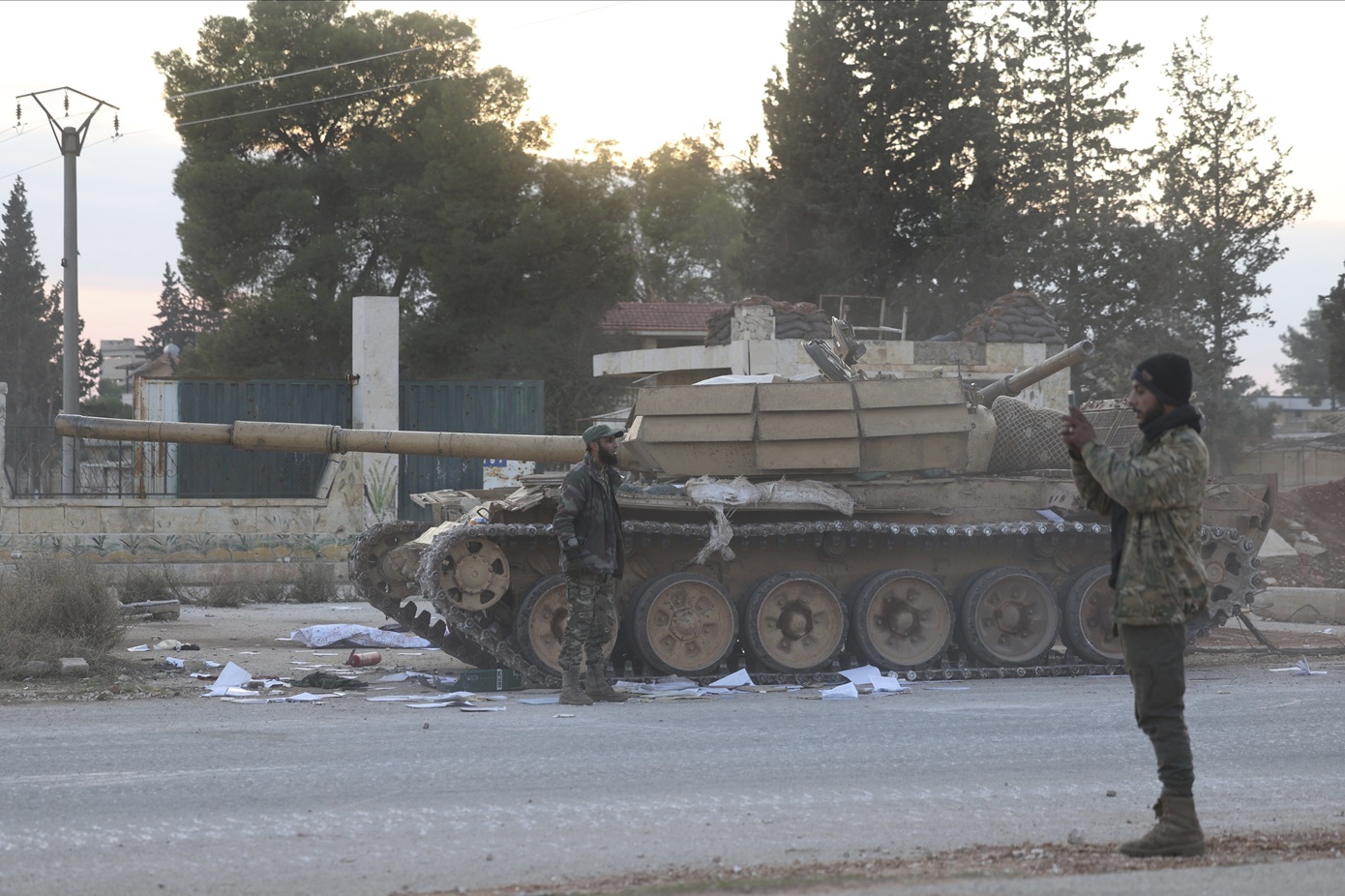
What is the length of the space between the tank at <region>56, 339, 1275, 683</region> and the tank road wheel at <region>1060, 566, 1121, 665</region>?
0.06 ft

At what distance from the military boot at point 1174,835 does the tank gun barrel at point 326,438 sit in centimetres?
752

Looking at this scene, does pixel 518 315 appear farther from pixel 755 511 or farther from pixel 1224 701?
pixel 1224 701

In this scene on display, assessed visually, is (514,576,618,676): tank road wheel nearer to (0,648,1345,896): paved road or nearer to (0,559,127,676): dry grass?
(0,648,1345,896): paved road

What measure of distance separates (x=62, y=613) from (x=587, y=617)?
4.79 meters

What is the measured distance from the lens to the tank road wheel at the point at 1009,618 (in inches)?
475

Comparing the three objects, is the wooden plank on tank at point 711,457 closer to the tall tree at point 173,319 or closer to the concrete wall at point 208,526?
the concrete wall at point 208,526

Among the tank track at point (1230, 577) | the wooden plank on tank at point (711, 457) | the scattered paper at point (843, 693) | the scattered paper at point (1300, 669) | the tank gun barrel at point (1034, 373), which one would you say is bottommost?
the scattered paper at point (1300, 669)

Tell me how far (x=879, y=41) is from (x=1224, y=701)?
112ft

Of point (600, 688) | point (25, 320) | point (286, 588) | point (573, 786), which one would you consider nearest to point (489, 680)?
point (600, 688)

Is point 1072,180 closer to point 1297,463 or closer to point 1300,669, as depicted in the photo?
point 1297,463

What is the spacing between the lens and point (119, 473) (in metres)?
19.4

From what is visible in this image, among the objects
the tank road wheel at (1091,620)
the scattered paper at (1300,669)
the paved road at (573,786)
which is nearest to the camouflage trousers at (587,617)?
the paved road at (573,786)

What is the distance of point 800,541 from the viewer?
11.8m

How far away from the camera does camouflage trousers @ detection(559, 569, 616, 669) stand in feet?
32.9
